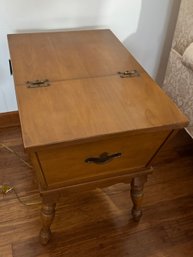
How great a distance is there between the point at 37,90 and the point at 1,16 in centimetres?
53

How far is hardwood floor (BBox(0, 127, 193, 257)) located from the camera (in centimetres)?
108

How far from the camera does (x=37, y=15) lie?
1.24m

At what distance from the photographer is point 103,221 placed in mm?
1173

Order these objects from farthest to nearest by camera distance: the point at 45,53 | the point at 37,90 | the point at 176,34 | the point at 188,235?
1. the point at 176,34
2. the point at 188,235
3. the point at 45,53
4. the point at 37,90

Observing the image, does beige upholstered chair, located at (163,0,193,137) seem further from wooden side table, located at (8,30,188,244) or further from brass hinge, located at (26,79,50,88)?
brass hinge, located at (26,79,50,88)

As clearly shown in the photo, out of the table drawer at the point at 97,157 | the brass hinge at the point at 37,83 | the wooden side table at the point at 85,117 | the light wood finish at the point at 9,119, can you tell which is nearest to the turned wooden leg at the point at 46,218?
the wooden side table at the point at 85,117

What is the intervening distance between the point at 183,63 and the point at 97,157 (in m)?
0.67

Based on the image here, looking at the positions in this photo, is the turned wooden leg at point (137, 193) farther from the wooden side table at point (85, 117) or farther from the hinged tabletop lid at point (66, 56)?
the hinged tabletop lid at point (66, 56)

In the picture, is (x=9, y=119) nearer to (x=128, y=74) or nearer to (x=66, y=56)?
(x=66, y=56)

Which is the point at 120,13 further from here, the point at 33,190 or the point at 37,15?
the point at 33,190

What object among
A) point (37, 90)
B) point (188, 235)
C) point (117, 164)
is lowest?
point (188, 235)

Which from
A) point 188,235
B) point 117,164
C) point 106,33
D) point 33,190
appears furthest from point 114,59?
point 188,235

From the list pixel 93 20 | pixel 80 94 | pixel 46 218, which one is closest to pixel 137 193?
pixel 46 218

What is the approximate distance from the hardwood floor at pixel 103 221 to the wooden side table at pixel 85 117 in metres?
0.10
